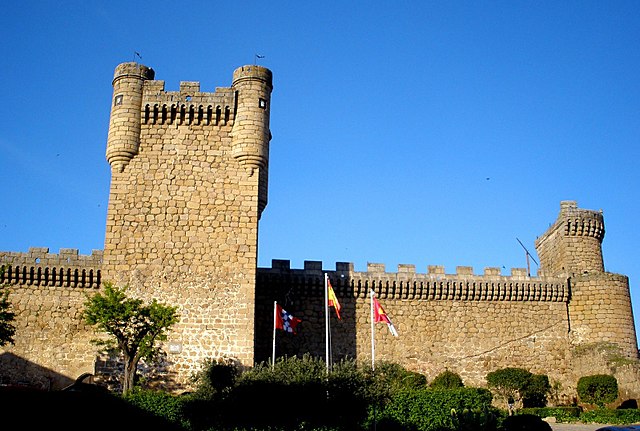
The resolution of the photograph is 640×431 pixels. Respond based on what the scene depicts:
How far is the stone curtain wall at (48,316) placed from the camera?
23266 mm

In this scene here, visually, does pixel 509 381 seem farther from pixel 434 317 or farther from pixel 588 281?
pixel 588 281

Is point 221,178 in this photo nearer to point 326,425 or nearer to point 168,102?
point 168,102

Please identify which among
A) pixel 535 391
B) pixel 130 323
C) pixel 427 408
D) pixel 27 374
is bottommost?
pixel 427 408

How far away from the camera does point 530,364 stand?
27.8 meters

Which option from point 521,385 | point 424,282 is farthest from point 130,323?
point 521,385

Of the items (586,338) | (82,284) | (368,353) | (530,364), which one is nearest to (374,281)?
(368,353)

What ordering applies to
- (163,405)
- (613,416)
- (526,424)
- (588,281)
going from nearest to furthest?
(526,424) < (163,405) < (613,416) < (588,281)

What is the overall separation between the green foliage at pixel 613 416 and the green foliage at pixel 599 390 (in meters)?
1.50

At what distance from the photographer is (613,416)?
2339cm

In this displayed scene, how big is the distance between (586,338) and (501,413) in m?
10.5

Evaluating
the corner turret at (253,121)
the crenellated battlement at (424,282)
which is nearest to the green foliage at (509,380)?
the crenellated battlement at (424,282)

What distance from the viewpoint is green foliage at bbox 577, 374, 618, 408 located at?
2542cm

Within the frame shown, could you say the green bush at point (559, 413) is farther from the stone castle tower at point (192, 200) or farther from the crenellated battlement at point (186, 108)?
the crenellated battlement at point (186, 108)

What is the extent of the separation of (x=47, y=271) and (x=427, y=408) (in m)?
14.1
